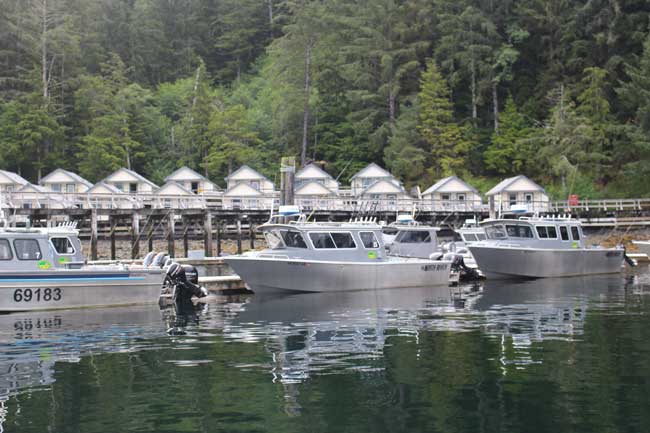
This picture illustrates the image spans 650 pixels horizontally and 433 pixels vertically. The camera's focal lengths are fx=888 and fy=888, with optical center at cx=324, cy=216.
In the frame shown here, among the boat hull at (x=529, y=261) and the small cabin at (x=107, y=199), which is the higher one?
the small cabin at (x=107, y=199)

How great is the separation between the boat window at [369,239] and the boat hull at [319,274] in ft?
2.12

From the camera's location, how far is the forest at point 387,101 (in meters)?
72.1

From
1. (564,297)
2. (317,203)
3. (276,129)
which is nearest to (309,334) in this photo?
(564,297)

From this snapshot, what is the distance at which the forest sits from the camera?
236 feet

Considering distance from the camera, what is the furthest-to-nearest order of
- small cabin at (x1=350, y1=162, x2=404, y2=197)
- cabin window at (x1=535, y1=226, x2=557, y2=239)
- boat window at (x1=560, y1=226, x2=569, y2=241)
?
small cabin at (x1=350, y1=162, x2=404, y2=197)
boat window at (x1=560, y1=226, x2=569, y2=241)
cabin window at (x1=535, y1=226, x2=557, y2=239)

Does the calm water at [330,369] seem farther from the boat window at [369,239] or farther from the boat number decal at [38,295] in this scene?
the boat window at [369,239]

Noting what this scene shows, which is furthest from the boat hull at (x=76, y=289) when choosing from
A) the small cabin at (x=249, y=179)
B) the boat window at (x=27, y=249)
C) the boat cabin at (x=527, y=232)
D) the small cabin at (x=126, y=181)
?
the small cabin at (x=126, y=181)

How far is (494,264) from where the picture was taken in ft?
120

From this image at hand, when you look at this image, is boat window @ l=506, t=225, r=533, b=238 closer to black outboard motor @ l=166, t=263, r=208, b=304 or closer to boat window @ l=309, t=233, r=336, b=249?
boat window @ l=309, t=233, r=336, b=249

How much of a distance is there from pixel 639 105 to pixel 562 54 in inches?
454

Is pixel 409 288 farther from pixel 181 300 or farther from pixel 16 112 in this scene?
pixel 16 112

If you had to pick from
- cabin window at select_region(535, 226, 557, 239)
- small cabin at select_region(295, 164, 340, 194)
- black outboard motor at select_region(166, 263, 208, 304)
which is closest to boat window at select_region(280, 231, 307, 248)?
black outboard motor at select_region(166, 263, 208, 304)

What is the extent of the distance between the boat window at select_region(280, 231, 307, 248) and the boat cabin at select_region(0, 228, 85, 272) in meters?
7.26

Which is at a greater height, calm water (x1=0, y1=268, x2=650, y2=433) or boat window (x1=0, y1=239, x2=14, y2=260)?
boat window (x1=0, y1=239, x2=14, y2=260)
